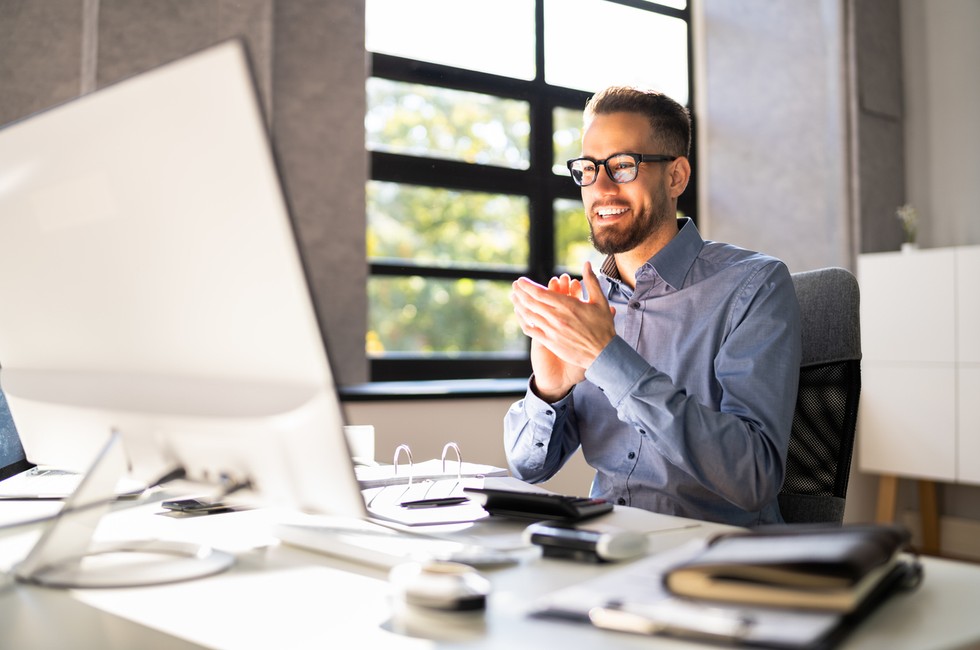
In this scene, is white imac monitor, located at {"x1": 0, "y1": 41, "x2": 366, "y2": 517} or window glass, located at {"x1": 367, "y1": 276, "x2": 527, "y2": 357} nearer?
white imac monitor, located at {"x1": 0, "y1": 41, "x2": 366, "y2": 517}

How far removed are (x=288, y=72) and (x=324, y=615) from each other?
9.82ft

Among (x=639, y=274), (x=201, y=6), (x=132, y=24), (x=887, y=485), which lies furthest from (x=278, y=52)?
(x=887, y=485)

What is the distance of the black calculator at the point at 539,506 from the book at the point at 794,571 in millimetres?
352

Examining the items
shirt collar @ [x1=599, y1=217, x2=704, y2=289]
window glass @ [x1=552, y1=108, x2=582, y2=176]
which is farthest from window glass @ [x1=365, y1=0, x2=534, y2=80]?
shirt collar @ [x1=599, y1=217, x2=704, y2=289]

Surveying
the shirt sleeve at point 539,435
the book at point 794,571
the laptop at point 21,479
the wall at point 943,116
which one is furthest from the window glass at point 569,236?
the book at point 794,571

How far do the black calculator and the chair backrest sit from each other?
58 centimetres

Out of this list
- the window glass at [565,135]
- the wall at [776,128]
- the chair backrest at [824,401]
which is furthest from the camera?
the wall at [776,128]

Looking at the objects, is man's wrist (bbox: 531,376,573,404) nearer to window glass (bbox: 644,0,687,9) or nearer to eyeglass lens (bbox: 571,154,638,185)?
eyeglass lens (bbox: 571,154,638,185)

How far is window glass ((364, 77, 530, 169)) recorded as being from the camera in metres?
4.02

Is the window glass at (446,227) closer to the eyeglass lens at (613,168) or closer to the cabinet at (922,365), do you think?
the cabinet at (922,365)

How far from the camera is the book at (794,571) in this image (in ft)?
2.26

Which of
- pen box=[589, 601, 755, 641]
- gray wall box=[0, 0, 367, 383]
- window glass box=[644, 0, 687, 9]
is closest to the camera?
pen box=[589, 601, 755, 641]

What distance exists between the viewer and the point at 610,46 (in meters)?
4.93

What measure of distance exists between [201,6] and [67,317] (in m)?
2.57
